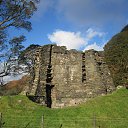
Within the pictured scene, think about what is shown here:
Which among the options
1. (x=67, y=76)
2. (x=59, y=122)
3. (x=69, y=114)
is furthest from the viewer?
(x=67, y=76)

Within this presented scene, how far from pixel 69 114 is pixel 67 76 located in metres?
6.62

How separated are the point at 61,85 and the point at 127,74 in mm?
10208

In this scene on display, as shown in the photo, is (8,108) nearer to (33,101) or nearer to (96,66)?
(33,101)

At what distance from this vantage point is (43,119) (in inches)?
766

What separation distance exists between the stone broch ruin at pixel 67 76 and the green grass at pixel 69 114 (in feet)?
10.3

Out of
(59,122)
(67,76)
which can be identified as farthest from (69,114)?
(67,76)

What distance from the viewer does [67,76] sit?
2672 cm

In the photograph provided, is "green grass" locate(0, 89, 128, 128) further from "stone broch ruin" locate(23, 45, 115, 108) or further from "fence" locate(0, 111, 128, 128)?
"stone broch ruin" locate(23, 45, 115, 108)

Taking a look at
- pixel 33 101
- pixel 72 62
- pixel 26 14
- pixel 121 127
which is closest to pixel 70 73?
pixel 72 62

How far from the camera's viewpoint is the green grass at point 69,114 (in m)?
19.4

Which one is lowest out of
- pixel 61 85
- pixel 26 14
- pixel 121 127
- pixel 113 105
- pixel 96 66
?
pixel 121 127

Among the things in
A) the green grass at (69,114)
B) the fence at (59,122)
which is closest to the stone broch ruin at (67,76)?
the green grass at (69,114)

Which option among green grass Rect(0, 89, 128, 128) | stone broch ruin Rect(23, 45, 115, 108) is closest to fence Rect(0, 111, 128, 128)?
green grass Rect(0, 89, 128, 128)

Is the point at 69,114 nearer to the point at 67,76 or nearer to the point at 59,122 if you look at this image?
the point at 59,122
